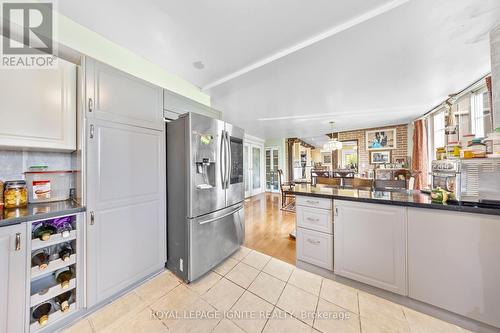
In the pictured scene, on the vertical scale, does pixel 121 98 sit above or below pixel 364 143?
below

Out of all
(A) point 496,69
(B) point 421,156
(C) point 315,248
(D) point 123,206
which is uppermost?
(A) point 496,69

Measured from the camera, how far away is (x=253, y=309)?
55.9 inches

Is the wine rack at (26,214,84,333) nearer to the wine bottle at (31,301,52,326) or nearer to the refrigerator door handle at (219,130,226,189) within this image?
the wine bottle at (31,301,52,326)

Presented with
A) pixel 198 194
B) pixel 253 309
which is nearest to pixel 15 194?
pixel 198 194

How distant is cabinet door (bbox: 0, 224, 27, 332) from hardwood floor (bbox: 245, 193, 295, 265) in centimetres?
208

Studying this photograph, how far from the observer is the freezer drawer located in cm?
169

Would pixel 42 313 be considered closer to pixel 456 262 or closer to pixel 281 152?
pixel 456 262

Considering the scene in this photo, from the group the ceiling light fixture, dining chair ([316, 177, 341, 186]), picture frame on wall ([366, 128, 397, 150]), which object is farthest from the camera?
picture frame on wall ([366, 128, 397, 150])

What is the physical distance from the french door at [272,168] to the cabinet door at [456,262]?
19.6 feet

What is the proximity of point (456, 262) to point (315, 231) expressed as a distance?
1.00m

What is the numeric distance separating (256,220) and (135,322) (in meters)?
2.65

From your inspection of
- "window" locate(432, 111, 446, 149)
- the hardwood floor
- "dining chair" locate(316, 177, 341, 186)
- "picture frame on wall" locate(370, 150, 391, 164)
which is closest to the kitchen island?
the hardwood floor

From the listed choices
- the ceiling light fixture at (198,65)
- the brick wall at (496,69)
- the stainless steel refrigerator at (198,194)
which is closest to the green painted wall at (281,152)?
the stainless steel refrigerator at (198,194)

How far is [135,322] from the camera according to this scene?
1290 millimetres
